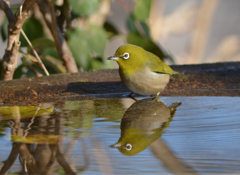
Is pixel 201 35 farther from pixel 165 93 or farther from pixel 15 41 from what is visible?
pixel 15 41

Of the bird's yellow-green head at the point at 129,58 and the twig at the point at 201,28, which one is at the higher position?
the bird's yellow-green head at the point at 129,58

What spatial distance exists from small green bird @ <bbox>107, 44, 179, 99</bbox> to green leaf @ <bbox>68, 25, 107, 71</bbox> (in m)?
1.02

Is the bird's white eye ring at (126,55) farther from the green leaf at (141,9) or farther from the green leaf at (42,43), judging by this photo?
the green leaf at (141,9)

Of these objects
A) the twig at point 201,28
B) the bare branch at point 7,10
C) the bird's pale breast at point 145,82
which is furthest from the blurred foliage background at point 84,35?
the twig at point 201,28

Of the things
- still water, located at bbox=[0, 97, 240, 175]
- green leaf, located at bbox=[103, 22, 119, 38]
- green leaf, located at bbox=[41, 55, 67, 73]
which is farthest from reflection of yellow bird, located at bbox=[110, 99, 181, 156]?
green leaf, located at bbox=[103, 22, 119, 38]

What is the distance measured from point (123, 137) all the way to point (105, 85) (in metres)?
1.12

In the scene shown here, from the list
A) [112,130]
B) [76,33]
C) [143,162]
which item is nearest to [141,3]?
[76,33]

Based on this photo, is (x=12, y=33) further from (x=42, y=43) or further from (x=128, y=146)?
(x=128, y=146)

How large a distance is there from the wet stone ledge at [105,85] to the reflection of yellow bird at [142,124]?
330 mm

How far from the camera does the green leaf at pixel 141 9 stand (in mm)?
3771

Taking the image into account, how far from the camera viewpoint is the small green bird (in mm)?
2414

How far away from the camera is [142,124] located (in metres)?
1.73

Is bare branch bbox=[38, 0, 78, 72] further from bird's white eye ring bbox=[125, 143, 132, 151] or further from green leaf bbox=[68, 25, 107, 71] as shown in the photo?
bird's white eye ring bbox=[125, 143, 132, 151]

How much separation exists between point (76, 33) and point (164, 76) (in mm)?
1359
